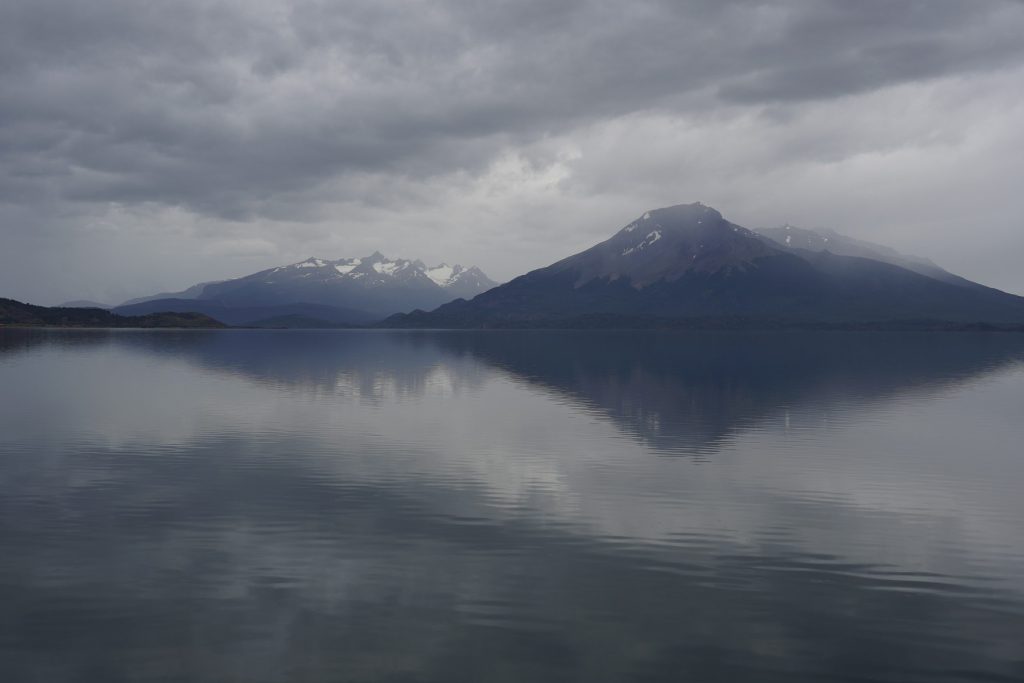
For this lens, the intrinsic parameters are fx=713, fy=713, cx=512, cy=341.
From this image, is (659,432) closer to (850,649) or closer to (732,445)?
(732,445)

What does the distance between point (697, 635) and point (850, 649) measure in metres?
4.57

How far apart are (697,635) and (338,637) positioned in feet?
37.0

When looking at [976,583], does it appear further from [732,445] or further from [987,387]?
[987,387]

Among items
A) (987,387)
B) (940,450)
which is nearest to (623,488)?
(940,450)

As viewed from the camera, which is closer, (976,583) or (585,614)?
(585,614)

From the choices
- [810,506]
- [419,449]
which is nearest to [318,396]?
[419,449]

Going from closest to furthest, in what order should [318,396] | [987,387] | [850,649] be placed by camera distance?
[850,649] → [318,396] → [987,387]

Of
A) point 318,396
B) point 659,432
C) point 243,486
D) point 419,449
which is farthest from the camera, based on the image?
point 318,396

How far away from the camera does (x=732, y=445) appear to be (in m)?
58.2

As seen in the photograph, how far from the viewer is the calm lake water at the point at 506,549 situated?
2125 centimetres

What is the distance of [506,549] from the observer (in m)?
30.7

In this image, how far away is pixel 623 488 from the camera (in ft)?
139

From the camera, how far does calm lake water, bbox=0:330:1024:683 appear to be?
21250 mm

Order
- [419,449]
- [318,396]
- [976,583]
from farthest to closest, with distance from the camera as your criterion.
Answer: [318,396] → [419,449] → [976,583]
